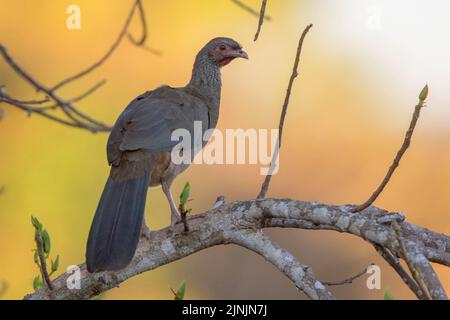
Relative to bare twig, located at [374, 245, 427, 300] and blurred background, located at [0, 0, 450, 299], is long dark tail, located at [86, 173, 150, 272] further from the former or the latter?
blurred background, located at [0, 0, 450, 299]

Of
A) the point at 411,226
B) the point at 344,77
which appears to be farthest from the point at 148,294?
the point at 411,226

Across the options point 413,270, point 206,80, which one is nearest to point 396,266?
point 413,270

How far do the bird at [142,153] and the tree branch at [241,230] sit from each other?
10 cm

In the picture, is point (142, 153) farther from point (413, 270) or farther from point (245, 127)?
point (245, 127)

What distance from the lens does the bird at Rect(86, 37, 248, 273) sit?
3.91 m

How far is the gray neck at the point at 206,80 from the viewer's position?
5.79 m

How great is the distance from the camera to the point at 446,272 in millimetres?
7254

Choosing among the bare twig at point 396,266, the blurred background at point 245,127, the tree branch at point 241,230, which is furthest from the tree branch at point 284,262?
the blurred background at point 245,127

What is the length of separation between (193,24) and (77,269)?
516 centimetres

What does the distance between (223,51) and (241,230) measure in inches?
96.2

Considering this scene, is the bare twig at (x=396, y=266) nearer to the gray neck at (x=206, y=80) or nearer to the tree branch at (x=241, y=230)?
the tree branch at (x=241, y=230)

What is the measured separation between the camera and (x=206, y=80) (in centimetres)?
591
